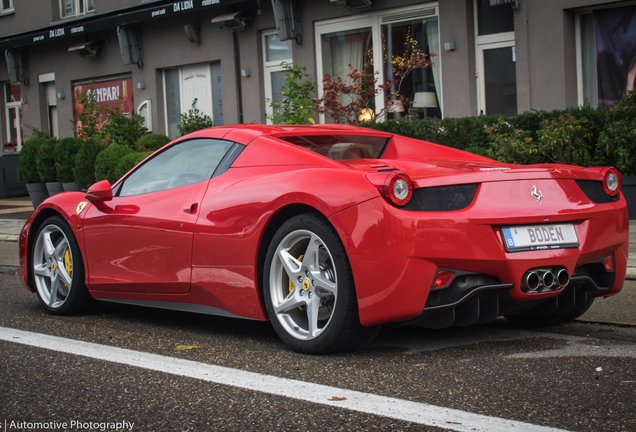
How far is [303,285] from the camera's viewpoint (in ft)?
12.6

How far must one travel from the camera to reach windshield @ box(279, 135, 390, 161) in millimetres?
4434

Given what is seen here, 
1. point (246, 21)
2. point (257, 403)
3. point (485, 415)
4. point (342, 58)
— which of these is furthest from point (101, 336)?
point (246, 21)

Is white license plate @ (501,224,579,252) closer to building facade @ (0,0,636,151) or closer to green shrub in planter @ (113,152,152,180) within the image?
building facade @ (0,0,636,151)

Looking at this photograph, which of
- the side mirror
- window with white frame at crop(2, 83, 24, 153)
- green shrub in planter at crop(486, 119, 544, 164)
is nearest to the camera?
the side mirror

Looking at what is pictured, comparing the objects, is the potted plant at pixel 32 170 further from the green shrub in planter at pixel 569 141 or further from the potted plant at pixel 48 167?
the green shrub in planter at pixel 569 141

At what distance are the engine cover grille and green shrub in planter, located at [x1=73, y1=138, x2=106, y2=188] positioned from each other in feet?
37.3

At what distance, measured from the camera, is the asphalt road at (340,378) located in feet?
9.49

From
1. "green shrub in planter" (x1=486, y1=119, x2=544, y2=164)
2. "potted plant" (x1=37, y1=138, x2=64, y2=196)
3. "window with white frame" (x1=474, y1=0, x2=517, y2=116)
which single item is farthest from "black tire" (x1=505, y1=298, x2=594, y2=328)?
"potted plant" (x1=37, y1=138, x2=64, y2=196)

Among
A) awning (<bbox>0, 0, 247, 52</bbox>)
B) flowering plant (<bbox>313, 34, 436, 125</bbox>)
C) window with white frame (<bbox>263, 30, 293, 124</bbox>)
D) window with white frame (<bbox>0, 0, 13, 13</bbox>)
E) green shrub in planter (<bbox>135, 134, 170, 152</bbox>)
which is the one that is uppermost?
window with white frame (<bbox>0, 0, 13, 13</bbox>)

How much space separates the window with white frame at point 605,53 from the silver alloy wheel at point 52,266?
8.78 meters

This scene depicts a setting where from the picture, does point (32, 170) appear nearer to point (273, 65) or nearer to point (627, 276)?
point (273, 65)

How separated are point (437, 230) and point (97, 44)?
1739 cm

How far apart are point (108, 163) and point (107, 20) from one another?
572 cm

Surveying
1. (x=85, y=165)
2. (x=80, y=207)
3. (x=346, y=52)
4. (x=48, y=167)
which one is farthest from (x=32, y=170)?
(x=80, y=207)
